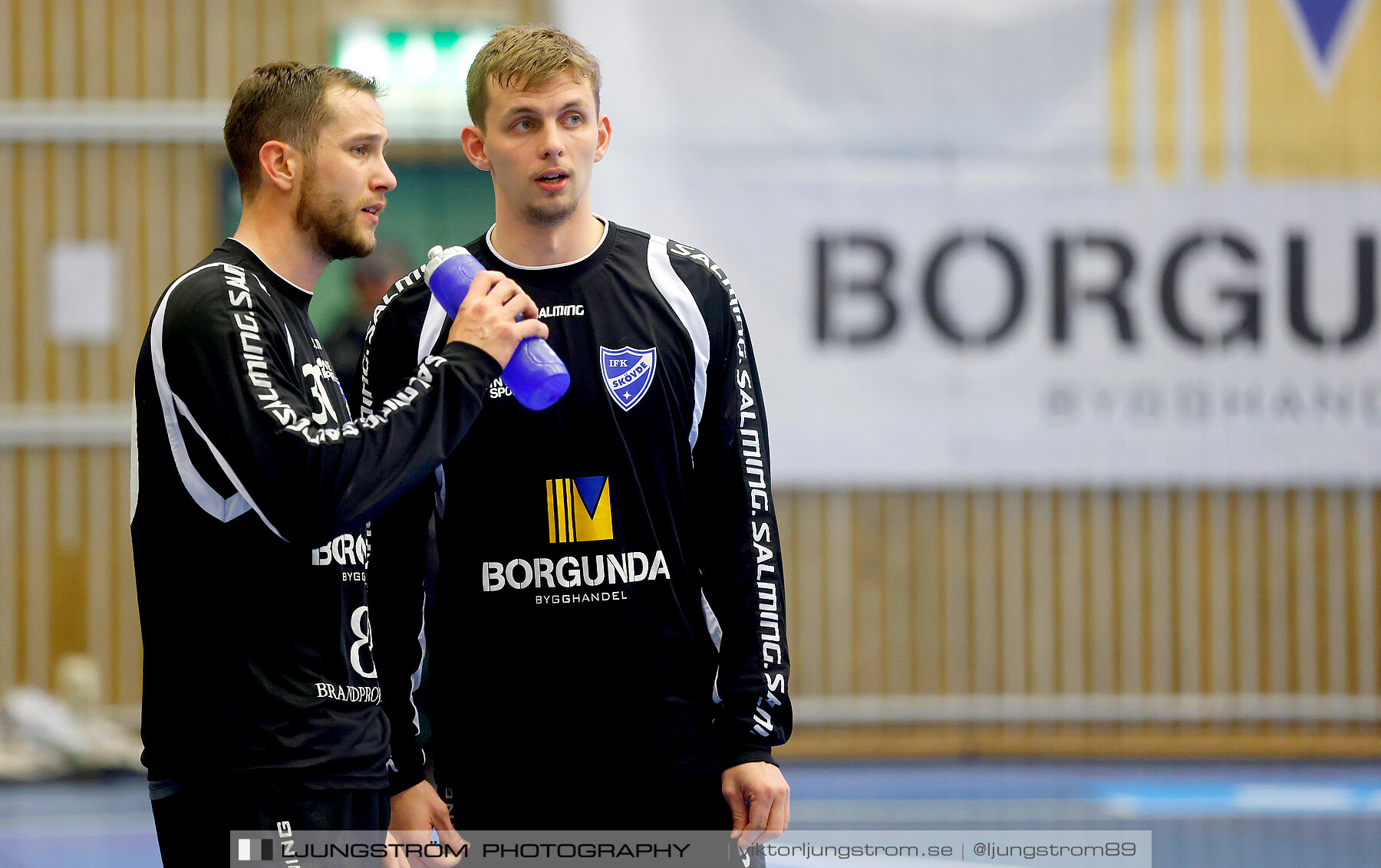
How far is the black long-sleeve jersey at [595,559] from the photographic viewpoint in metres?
2.64

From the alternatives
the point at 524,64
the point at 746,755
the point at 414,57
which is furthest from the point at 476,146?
the point at 414,57

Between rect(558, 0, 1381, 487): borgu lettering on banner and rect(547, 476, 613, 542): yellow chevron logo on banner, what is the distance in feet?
16.3

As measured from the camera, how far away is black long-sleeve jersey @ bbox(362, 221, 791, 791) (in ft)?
8.68

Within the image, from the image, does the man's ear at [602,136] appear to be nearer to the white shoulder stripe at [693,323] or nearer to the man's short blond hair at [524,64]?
the man's short blond hair at [524,64]

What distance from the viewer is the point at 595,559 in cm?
264

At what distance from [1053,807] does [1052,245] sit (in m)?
3.05

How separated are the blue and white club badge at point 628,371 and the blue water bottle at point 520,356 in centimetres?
13

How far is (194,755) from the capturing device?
2320mm

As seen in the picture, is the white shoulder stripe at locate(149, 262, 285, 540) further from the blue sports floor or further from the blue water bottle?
the blue sports floor

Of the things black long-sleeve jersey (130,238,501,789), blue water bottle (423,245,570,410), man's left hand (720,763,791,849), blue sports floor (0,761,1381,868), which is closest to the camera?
black long-sleeve jersey (130,238,501,789)

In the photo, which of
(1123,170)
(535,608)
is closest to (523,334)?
(535,608)

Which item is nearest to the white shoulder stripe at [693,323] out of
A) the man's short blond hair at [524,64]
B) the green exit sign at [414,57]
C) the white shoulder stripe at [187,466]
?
the man's short blond hair at [524,64]

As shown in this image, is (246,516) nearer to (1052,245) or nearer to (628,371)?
(628,371)

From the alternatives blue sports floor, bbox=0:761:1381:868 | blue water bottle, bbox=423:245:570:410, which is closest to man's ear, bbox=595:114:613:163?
blue water bottle, bbox=423:245:570:410
